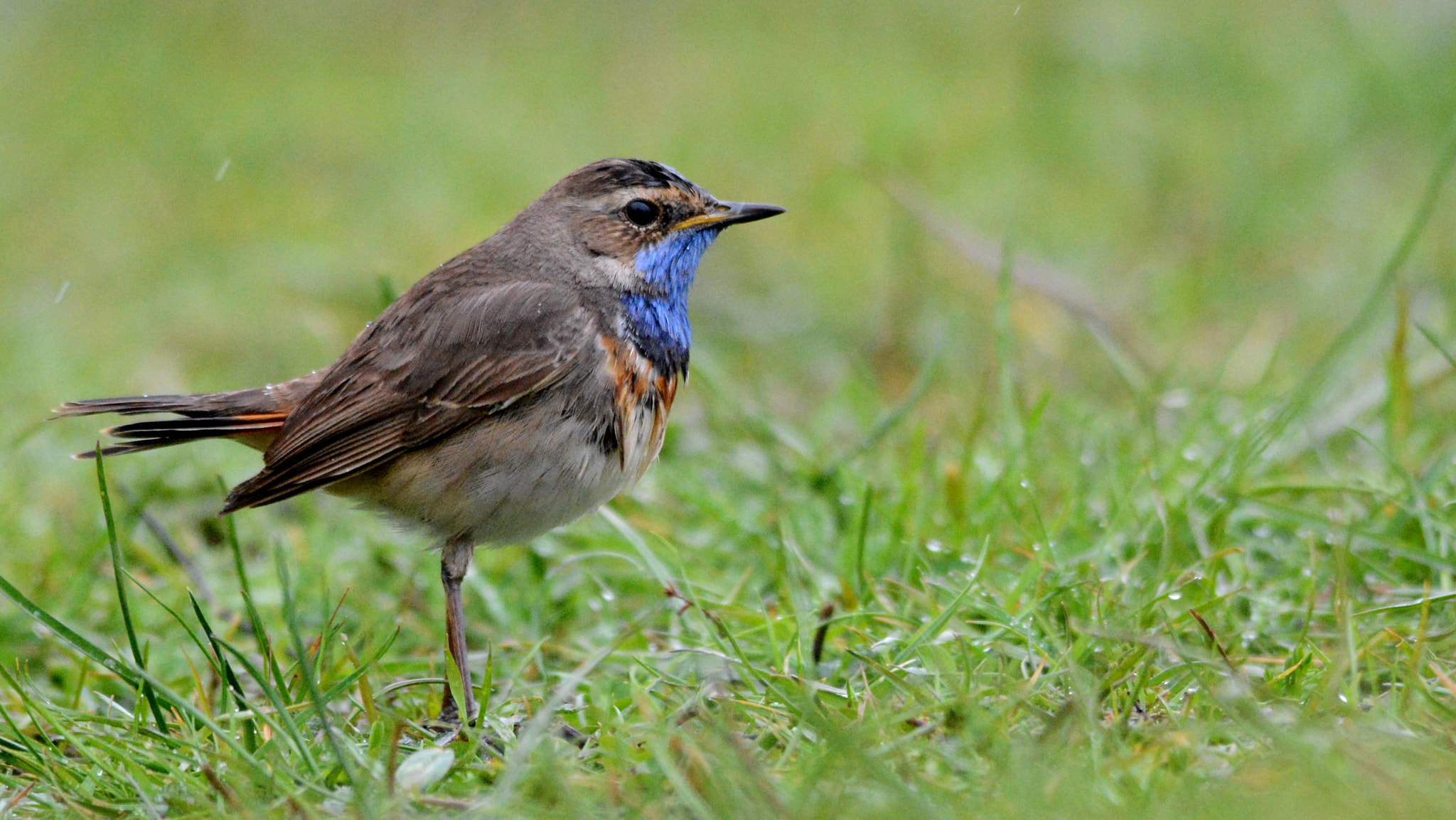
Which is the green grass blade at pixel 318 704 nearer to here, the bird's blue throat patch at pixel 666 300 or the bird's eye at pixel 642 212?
the bird's blue throat patch at pixel 666 300

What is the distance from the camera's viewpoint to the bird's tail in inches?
192

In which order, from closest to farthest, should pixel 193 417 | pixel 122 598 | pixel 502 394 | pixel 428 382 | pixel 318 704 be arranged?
pixel 318 704 < pixel 122 598 < pixel 502 394 < pixel 428 382 < pixel 193 417

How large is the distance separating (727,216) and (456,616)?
63.6 inches

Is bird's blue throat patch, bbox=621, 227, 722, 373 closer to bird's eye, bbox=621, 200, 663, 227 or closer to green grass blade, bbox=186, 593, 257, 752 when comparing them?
bird's eye, bbox=621, 200, 663, 227

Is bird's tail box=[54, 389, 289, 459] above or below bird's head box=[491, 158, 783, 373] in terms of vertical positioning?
below

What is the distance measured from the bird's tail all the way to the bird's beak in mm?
1485

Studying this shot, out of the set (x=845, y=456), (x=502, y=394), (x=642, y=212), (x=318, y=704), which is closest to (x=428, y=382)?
(x=502, y=394)

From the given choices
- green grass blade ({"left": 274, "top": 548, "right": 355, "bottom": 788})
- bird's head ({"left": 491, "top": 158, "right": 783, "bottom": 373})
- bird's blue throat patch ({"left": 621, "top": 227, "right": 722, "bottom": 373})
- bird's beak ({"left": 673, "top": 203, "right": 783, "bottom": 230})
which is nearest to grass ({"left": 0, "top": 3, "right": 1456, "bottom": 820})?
green grass blade ({"left": 274, "top": 548, "right": 355, "bottom": 788})

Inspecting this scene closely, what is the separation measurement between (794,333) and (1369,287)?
2.93 meters

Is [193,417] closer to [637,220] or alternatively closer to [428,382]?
[428,382]

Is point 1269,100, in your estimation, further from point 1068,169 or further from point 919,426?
point 919,426

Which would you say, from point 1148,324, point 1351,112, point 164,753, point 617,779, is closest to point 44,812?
point 164,753

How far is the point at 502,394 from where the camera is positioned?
15.2 feet

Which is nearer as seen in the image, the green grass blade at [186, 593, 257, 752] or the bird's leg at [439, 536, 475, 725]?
the green grass blade at [186, 593, 257, 752]
